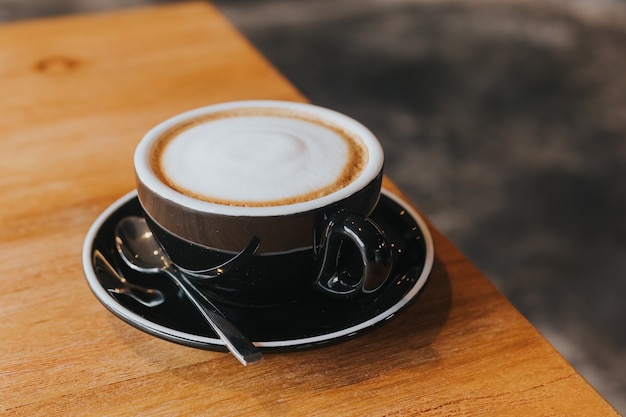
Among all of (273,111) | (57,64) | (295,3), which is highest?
(273,111)

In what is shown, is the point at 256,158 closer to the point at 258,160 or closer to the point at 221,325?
the point at 258,160

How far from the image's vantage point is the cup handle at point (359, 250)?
357 millimetres

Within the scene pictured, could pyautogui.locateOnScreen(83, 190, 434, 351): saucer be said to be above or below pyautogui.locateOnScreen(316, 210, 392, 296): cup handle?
below

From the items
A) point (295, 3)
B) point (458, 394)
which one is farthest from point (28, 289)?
point (295, 3)

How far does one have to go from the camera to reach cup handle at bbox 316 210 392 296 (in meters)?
0.36

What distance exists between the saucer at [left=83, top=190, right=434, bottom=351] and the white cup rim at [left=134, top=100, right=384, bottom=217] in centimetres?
4

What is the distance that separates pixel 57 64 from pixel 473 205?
862mm

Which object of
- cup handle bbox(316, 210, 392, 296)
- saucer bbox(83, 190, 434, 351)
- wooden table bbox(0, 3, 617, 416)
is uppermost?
cup handle bbox(316, 210, 392, 296)

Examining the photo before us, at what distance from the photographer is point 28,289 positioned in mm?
442

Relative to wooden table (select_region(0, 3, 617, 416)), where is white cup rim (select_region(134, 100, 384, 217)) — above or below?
above

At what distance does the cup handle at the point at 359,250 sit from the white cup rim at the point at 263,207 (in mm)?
15

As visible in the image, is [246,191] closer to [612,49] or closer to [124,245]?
[124,245]

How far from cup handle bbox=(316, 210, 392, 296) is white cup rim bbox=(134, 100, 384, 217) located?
0.01m

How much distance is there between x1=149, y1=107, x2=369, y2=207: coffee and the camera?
1.26 ft
